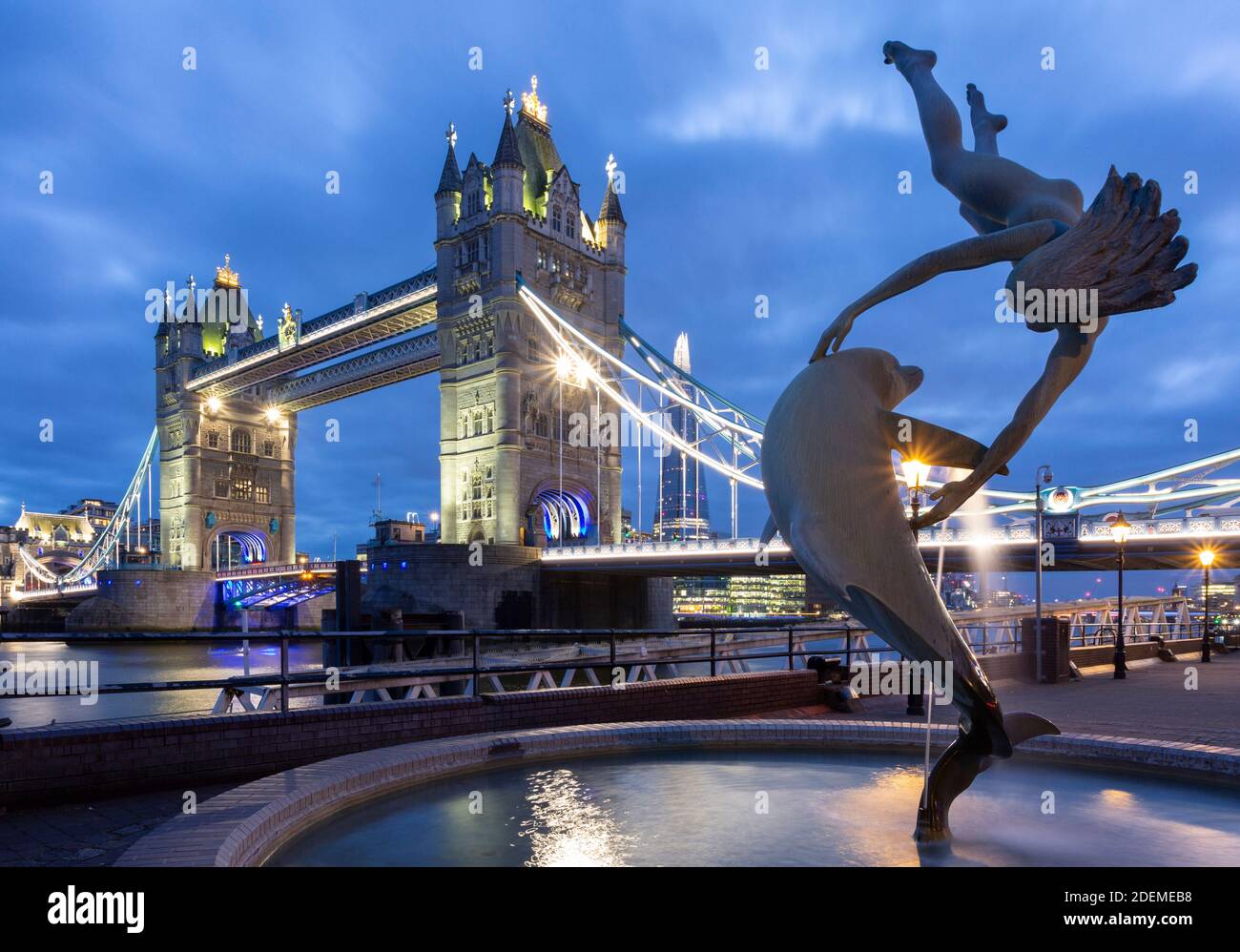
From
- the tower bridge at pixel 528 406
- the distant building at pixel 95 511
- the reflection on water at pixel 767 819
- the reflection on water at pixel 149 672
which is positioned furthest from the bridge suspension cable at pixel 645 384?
the distant building at pixel 95 511

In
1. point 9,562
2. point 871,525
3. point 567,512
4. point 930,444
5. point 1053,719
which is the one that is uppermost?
point 930,444

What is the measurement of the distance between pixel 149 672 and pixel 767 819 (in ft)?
105

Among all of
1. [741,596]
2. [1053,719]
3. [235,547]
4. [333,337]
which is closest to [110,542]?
[235,547]

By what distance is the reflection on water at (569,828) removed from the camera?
413 cm

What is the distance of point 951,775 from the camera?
14.4 ft

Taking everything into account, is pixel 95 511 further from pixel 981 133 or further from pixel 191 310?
pixel 981 133

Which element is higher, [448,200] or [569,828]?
[448,200]

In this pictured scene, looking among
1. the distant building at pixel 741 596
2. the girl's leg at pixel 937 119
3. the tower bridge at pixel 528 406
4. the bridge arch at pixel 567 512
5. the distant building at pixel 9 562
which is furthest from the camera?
the distant building at pixel 9 562

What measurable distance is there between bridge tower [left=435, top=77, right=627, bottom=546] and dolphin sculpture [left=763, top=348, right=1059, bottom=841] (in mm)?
44048

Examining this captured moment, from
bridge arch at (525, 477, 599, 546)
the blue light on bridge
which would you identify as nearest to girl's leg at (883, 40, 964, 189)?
bridge arch at (525, 477, 599, 546)

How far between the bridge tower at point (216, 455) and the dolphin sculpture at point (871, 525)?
7681 cm

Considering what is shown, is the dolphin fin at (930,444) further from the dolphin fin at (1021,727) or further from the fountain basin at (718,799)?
the fountain basin at (718,799)
